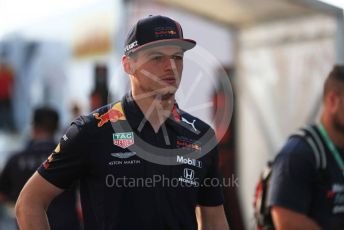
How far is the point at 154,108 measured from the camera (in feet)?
8.89

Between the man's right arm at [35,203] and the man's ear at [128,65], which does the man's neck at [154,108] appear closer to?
the man's ear at [128,65]

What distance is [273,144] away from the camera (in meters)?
6.98

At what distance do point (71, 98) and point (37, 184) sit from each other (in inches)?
278

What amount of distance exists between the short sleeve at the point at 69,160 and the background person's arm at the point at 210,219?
1.93ft

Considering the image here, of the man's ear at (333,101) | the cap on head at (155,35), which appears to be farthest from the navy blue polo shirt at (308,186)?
the cap on head at (155,35)

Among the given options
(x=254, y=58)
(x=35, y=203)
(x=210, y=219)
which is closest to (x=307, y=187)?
(x=210, y=219)

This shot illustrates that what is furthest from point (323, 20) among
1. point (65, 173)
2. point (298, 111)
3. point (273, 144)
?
point (65, 173)

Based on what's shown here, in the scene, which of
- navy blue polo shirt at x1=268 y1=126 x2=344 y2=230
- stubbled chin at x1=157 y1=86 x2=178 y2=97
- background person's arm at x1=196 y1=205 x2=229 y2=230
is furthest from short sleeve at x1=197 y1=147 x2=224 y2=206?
navy blue polo shirt at x1=268 y1=126 x2=344 y2=230

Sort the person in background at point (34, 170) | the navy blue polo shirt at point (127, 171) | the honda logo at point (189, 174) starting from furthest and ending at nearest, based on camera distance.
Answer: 1. the person in background at point (34, 170)
2. the honda logo at point (189, 174)
3. the navy blue polo shirt at point (127, 171)

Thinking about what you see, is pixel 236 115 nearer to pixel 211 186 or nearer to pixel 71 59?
pixel 71 59

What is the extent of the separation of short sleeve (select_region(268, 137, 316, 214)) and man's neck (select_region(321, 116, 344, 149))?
19 cm

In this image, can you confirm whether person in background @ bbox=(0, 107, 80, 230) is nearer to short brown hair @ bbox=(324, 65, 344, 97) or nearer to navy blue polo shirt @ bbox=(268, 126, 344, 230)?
navy blue polo shirt @ bbox=(268, 126, 344, 230)

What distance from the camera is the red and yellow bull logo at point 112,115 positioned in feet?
8.57

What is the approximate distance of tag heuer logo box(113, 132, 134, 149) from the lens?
2598 millimetres
